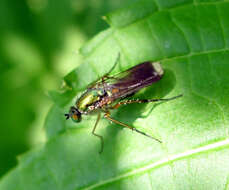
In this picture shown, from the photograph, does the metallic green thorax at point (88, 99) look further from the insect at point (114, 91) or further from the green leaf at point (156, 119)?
the green leaf at point (156, 119)

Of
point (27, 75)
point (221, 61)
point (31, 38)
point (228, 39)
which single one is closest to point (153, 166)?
point (221, 61)

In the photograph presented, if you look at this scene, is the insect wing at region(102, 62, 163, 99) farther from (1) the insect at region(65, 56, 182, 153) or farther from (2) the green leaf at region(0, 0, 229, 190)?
(2) the green leaf at region(0, 0, 229, 190)

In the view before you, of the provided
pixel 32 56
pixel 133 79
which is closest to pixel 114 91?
pixel 133 79

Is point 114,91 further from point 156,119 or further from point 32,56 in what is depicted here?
point 32,56

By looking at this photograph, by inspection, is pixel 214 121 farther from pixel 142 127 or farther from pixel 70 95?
pixel 70 95

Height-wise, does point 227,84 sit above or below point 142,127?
above

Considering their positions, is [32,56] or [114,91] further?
[32,56]

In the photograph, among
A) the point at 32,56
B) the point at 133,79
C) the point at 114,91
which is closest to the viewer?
the point at 133,79

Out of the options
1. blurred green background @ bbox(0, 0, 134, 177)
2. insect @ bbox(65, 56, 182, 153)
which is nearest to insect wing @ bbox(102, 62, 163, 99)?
insect @ bbox(65, 56, 182, 153)
